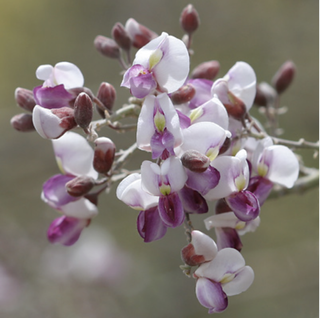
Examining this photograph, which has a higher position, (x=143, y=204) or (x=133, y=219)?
(x=143, y=204)

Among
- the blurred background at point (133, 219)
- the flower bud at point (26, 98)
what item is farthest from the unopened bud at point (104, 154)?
the blurred background at point (133, 219)

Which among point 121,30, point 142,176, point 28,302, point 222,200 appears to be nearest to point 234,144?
point 222,200

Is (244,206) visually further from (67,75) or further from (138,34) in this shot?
(138,34)

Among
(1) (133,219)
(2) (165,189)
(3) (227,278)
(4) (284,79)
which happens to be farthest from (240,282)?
(1) (133,219)

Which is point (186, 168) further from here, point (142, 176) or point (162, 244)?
point (162, 244)

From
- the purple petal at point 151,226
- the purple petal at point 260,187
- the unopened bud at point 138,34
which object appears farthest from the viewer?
the unopened bud at point 138,34

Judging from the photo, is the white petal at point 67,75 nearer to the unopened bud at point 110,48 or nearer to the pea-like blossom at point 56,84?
the pea-like blossom at point 56,84

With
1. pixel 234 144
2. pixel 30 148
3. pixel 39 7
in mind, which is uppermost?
pixel 234 144
